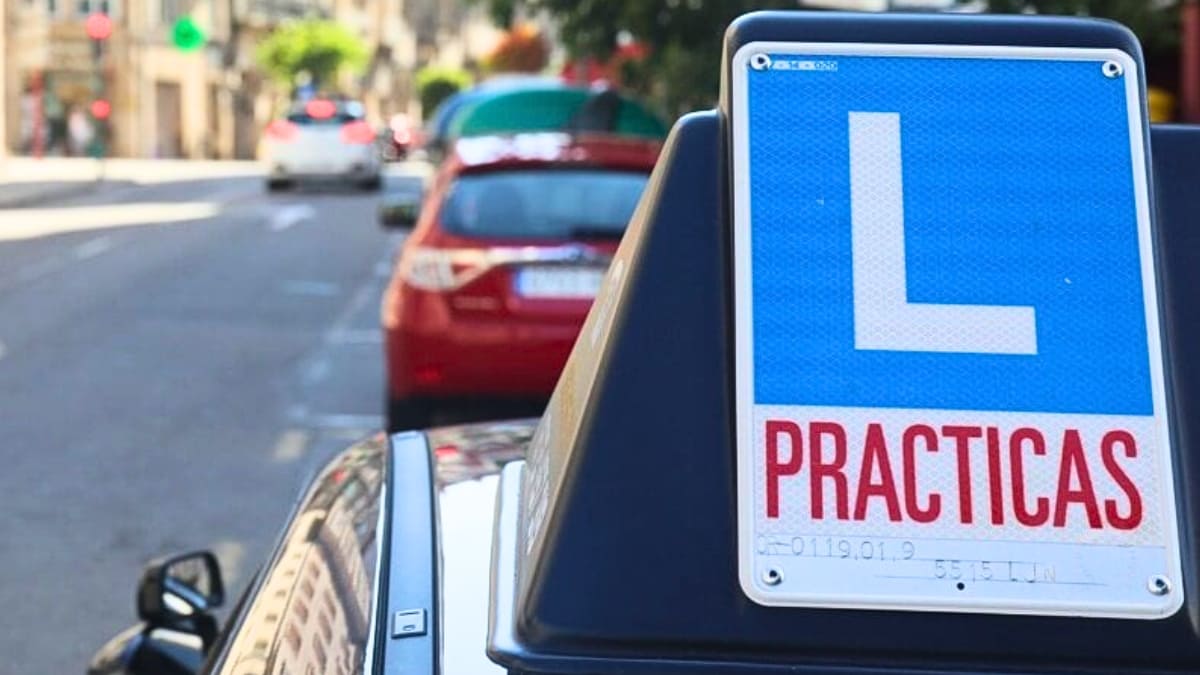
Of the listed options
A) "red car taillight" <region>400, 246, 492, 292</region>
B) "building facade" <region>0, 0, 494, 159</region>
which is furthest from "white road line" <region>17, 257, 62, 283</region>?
"building facade" <region>0, 0, 494, 159</region>

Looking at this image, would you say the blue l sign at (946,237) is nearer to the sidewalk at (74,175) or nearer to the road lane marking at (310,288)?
the road lane marking at (310,288)

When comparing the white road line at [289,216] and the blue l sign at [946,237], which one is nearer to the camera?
the blue l sign at [946,237]

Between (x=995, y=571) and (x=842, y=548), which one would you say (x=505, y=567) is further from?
(x=995, y=571)

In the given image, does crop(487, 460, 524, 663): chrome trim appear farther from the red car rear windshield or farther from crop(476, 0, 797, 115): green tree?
crop(476, 0, 797, 115): green tree

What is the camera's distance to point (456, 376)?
891cm

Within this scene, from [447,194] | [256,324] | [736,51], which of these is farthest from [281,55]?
[736,51]

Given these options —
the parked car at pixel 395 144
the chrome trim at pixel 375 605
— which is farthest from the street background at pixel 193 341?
the parked car at pixel 395 144

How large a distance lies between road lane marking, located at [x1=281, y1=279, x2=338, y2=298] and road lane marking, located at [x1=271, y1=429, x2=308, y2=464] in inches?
296

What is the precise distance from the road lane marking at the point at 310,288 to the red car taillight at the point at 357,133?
59.2 ft

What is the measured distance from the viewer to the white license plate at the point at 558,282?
28.9ft

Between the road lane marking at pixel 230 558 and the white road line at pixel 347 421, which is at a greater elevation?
the road lane marking at pixel 230 558

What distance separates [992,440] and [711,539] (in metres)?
0.27

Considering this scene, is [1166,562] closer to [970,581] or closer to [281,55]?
[970,581]

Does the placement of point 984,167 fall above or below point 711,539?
above
